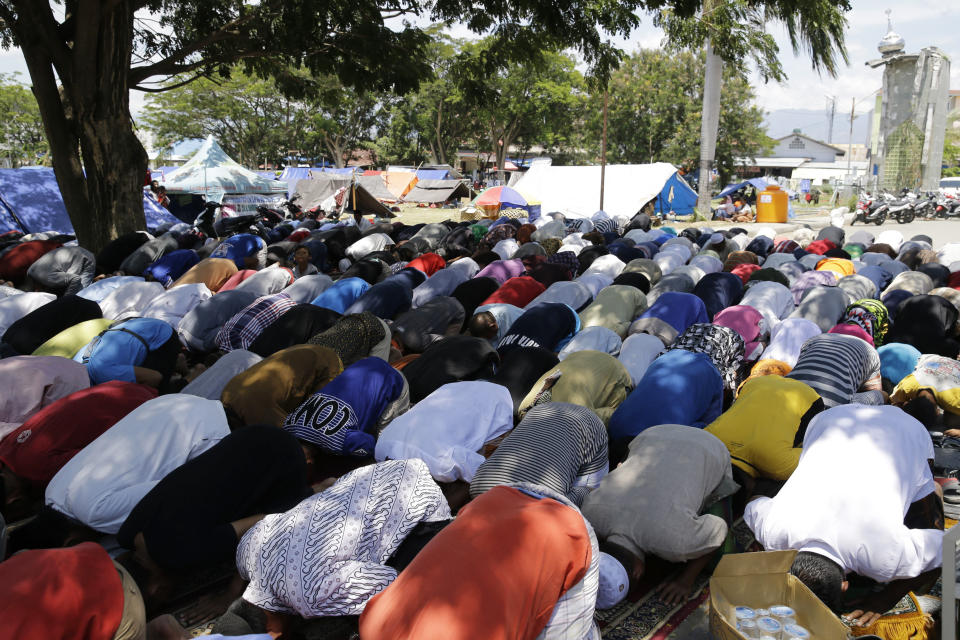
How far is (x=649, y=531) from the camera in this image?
8.34 feet

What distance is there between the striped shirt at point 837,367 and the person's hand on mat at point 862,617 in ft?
4.55

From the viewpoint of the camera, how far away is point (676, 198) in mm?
18141

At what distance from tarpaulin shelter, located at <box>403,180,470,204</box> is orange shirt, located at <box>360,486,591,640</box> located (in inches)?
925

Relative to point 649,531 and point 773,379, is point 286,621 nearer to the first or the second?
point 649,531

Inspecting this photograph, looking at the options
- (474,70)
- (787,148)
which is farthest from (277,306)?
(787,148)

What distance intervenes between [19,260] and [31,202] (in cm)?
654

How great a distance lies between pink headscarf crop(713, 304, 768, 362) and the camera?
502cm

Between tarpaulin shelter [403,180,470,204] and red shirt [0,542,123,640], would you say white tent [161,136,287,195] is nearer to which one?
tarpaulin shelter [403,180,470,204]

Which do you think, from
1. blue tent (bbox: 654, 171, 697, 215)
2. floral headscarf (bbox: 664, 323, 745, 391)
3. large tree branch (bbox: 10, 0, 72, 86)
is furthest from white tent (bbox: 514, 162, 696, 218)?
floral headscarf (bbox: 664, 323, 745, 391)

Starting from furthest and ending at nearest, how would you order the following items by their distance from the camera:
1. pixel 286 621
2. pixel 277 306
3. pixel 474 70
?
pixel 474 70
pixel 277 306
pixel 286 621

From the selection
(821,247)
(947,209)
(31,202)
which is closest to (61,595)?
(821,247)

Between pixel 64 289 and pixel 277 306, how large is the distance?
11.3ft

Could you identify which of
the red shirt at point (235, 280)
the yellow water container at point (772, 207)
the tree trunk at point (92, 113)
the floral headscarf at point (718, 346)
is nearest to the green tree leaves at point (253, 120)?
the yellow water container at point (772, 207)

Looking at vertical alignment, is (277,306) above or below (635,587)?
above
